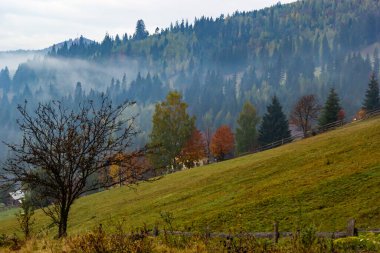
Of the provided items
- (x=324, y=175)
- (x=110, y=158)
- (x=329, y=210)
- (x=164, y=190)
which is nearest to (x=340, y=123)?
(x=164, y=190)

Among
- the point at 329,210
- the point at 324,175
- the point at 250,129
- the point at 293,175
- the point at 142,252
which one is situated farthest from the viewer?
the point at 250,129

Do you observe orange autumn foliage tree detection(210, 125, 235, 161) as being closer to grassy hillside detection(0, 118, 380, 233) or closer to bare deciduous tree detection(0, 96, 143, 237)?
grassy hillside detection(0, 118, 380, 233)

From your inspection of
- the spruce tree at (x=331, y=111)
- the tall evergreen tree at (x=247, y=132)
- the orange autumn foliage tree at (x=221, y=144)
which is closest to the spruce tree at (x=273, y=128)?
the tall evergreen tree at (x=247, y=132)

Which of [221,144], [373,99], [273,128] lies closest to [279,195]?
[273,128]

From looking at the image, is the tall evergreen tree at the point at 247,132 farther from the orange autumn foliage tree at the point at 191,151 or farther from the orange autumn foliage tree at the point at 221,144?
the orange autumn foliage tree at the point at 191,151

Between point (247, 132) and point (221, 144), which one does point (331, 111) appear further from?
point (221, 144)

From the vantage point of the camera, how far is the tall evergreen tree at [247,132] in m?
97.3

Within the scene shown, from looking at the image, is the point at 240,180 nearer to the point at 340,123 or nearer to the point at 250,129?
the point at 340,123

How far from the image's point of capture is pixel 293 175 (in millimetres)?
35094

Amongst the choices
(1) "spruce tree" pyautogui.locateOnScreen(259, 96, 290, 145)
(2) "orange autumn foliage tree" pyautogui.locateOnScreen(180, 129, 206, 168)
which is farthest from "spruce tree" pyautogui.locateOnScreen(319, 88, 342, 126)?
(2) "orange autumn foliage tree" pyautogui.locateOnScreen(180, 129, 206, 168)

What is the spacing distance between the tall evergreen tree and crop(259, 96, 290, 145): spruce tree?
291 inches

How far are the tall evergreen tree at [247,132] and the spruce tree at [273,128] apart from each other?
7.40 metres

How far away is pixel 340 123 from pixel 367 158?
43.6m

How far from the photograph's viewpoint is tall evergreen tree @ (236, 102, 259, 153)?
9731 cm
